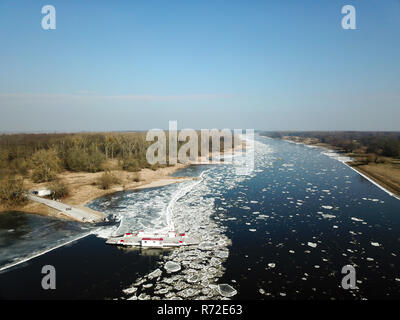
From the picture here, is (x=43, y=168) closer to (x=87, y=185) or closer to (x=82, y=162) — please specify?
(x=87, y=185)

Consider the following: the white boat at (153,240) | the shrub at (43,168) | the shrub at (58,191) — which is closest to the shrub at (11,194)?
the shrub at (58,191)

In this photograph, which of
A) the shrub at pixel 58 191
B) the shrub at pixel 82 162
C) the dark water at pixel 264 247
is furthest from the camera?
the shrub at pixel 82 162

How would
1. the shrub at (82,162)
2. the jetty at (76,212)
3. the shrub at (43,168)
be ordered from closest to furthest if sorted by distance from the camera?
the jetty at (76,212) < the shrub at (43,168) < the shrub at (82,162)

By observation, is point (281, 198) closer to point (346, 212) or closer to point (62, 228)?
point (346, 212)

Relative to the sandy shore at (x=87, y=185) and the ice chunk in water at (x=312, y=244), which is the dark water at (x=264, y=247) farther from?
the sandy shore at (x=87, y=185)

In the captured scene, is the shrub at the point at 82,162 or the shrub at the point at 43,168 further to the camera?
the shrub at the point at 82,162

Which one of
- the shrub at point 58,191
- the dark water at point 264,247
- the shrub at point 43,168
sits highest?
the shrub at point 43,168
